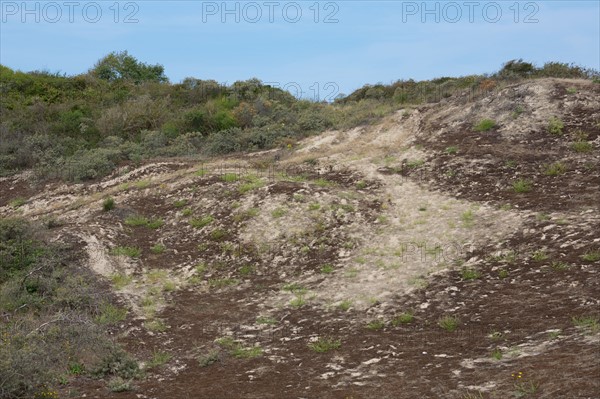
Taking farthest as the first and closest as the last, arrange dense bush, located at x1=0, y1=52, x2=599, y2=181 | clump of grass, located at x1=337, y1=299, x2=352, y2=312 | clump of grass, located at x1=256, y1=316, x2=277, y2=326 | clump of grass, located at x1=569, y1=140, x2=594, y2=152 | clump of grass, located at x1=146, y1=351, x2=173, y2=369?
dense bush, located at x1=0, y1=52, x2=599, y2=181
clump of grass, located at x1=569, y1=140, x2=594, y2=152
clump of grass, located at x1=337, y1=299, x2=352, y2=312
clump of grass, located at x1=256, y1=316, x2=277, y2=326
clump of grass, located at x1=146, y1=351, x2=173, y2=369

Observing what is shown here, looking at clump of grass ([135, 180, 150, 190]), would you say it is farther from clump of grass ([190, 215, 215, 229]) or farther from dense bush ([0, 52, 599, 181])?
clump of grass ([190, 215, 215, 229])

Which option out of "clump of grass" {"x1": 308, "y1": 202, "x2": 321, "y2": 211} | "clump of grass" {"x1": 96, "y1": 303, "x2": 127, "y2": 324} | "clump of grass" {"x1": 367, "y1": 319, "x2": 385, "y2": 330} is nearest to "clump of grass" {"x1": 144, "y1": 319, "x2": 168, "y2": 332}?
"clump of grass" {"x1": 96, "y1": 303, "x2": 127, "y2": 324}

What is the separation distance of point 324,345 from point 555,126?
13.6 metres

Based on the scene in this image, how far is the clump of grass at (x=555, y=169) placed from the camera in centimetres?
1953

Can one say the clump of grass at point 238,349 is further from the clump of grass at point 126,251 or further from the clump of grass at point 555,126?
the clump of grass at point 555,126

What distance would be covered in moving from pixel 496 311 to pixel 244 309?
5.45 meters

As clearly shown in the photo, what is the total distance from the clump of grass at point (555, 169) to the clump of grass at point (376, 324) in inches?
349

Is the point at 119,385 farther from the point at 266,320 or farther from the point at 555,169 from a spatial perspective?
the point at 555,169

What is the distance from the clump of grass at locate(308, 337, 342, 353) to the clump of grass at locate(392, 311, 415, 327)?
1.26 metres

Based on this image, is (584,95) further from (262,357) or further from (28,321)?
(28,321)

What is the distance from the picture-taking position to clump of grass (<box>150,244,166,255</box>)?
1862 centimetres

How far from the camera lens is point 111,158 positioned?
2741cm

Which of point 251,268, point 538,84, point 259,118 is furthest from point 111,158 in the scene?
point 538,84

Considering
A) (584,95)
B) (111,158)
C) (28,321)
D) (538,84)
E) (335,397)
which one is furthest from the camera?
(111,158)
